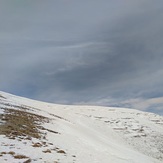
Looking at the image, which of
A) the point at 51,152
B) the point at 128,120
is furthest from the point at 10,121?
the point at 128,120

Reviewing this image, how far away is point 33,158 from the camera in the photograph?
16.2 metres

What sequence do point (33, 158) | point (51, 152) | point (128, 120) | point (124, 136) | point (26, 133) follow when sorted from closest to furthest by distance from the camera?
point (33, 158) → point (51, 152) → point (26, 133) → point (124, 136) → point (128, 120)

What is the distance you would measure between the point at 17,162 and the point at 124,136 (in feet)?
139

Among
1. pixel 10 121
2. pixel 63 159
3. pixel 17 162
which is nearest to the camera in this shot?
pixel 17 162

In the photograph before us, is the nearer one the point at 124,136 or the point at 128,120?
the point at 124,136

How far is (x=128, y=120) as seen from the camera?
69750mm

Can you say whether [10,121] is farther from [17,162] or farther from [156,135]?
[156,135]

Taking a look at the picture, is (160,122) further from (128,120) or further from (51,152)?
(51,152)

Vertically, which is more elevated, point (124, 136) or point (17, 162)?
point (124, 136)

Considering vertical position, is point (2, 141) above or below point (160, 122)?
below

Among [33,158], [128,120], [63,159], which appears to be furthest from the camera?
[128,120]

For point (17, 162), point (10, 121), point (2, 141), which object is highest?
point (10, 121)

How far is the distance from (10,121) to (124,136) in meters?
32.8

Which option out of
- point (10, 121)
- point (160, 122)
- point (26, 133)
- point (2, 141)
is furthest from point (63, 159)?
point (160, 122)
